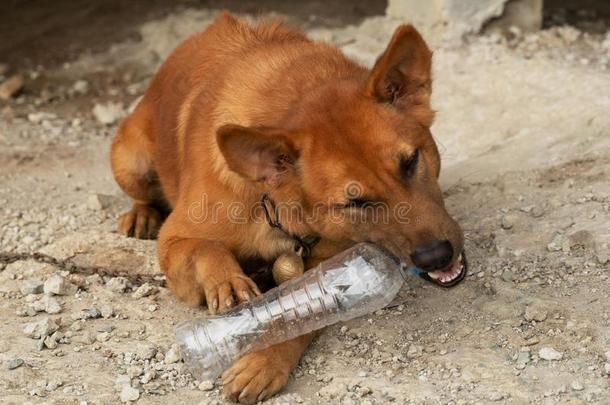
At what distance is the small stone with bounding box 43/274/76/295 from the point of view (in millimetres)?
5387

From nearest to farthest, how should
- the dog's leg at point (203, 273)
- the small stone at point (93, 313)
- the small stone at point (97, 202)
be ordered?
the dog's leg at point (203, 273), the small stone at point (93, 313), the small stone at point (97, 202)

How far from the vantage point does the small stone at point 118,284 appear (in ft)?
18.0

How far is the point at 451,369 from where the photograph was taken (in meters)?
4.50

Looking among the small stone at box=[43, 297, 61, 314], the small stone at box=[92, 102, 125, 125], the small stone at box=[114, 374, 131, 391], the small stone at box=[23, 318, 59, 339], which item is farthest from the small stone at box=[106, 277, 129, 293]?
the small stone at box=[92, 102, 125, 125]

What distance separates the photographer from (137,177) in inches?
263

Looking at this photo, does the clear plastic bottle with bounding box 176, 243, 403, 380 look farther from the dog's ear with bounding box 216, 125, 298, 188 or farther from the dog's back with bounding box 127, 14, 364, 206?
the dog's back with bounding box 127, 14, 364, 206

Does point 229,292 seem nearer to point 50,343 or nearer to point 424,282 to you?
point 50,343

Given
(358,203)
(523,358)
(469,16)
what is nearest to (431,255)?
(358,203)

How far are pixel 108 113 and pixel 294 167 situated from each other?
454cm

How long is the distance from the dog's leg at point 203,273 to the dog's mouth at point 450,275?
87 cm

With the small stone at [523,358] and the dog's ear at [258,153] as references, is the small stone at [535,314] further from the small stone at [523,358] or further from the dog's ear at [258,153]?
the dog's ear at [258,153]

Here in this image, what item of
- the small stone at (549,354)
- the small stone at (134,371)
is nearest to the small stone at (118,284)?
the small stone at (134,371)

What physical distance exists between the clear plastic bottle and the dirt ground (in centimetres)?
14

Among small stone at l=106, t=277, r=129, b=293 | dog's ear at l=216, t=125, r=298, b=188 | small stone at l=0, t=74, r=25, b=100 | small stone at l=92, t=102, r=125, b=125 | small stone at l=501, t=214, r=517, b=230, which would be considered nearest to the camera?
dog's ear at l=216, t=125, r=298, b=188
